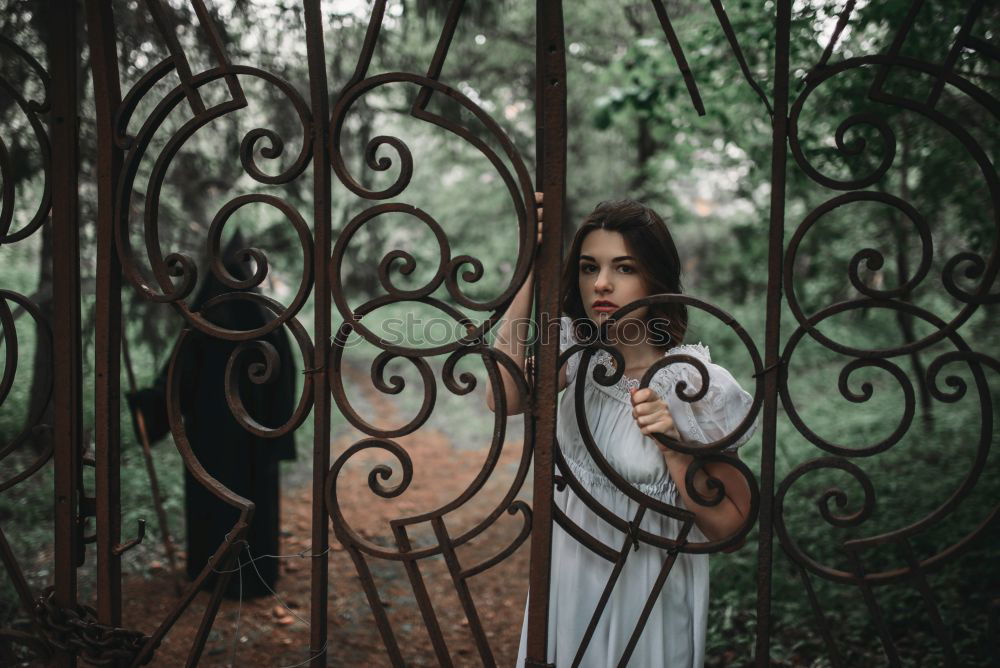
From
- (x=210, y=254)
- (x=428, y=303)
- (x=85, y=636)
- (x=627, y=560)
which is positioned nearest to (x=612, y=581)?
(x=627, y=560)

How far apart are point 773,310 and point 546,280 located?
1.62 feet

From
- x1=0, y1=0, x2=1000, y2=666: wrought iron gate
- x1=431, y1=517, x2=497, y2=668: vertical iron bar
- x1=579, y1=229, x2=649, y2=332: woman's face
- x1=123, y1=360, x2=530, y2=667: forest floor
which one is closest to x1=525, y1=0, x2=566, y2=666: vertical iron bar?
x1=0, y1=0, x2=1000, y2=666: wrought iron gate

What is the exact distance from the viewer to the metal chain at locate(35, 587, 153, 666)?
1710 millimetres

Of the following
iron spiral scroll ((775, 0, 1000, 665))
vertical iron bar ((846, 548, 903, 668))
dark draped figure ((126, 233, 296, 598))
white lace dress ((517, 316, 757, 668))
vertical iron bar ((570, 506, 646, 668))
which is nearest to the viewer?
iron spiral scroll ((775, 0, 1000, 665))

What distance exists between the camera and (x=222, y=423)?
365 centimetres

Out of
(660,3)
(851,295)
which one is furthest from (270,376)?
(851,295)

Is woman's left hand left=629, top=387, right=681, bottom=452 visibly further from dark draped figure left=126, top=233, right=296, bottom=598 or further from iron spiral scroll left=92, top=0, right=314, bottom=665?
dark draped figure left=126, top=233, right=296, bottom=598

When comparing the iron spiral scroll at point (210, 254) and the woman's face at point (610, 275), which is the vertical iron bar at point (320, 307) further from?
the woman's face at point (610, 275)

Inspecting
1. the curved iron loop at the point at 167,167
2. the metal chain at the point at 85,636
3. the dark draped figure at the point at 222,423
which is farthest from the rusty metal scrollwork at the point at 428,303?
the dark draped figure at the point at 222,423

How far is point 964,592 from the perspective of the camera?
3.34 meters

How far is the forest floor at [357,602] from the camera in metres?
3.42

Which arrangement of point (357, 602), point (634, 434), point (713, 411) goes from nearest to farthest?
point (713, 411)
point (634, 434)
point (357, 602)

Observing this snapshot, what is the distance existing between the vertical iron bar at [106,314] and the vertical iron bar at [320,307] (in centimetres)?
51

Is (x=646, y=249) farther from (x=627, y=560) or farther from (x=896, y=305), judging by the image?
(x=627, y=560)
